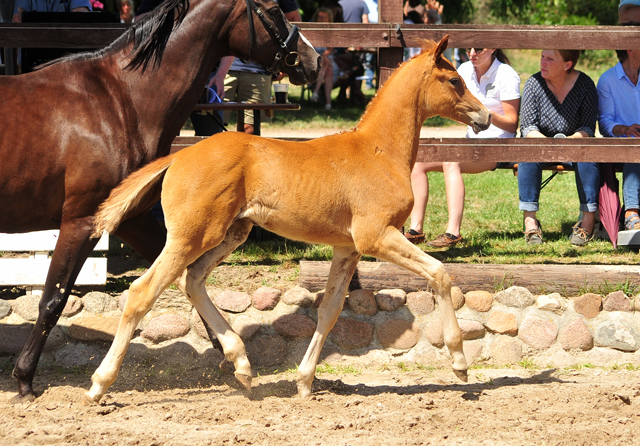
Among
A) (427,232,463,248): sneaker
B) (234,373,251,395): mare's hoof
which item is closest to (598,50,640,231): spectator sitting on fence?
(427,232,463,248): sneaker

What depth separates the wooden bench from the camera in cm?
493

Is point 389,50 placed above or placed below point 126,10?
below

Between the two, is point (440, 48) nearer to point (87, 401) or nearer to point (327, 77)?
point (87, 401)

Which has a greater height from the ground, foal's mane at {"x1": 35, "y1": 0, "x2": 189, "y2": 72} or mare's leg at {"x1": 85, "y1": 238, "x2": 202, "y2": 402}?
foal's mane at {"x1": 35, "y1": 0, "x2": 189, "y2": 72}

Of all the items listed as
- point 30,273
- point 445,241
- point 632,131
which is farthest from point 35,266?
point 632,131

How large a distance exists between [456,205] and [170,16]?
306 centimetres

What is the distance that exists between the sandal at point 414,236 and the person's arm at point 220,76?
2.10 meters

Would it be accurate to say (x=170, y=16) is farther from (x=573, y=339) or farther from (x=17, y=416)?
(x=573, y=339)

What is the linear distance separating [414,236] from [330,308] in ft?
6.59

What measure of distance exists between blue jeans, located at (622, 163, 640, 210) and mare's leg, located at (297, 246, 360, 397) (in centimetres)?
293

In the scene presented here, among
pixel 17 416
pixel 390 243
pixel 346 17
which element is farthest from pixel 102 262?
pixel 346 17

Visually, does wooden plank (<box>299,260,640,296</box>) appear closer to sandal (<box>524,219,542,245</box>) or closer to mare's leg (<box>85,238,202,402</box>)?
sandal (<box>524,219,542,245</box>)

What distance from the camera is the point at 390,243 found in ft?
13.2

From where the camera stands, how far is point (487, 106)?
21.9 feet
